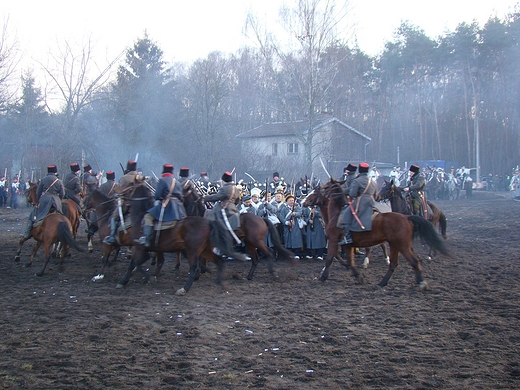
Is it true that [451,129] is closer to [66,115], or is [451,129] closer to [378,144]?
[378,144]

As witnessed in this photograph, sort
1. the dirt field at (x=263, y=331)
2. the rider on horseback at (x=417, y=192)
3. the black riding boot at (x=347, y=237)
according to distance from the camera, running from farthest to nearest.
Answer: the rider on horseback at (x=417, y=192) < the black riding boot at (x=347, y=237) < the dirt field at (x=263, y=331)

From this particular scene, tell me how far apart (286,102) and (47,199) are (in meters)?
22.5

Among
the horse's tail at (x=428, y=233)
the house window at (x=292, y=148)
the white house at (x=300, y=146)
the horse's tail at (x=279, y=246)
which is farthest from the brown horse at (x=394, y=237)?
the house window at (x=292, y=148)

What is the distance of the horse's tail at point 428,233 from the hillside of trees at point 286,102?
2138 cm

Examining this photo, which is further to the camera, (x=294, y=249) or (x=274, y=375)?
(x=294, y=249)

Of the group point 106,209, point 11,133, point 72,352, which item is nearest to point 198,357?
point 72,352

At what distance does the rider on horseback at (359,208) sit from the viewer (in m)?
9.83

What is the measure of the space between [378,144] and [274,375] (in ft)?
172

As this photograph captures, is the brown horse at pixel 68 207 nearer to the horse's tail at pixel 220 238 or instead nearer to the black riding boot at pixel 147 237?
the black riding boot at pixel 147 237

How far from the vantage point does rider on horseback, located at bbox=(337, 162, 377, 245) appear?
983 cm

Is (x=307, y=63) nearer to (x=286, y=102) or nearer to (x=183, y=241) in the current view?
(x=286, y=102)

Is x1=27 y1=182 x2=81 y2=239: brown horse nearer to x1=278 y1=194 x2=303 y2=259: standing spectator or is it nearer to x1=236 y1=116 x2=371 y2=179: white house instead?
x1=278 y1=194 x2=303 y2=259: standing spectator

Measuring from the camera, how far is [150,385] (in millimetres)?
5137

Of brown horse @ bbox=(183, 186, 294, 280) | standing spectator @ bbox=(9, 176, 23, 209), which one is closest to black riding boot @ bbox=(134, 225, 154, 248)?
brown horse @ bbox=(183, 186, 294, 280)
